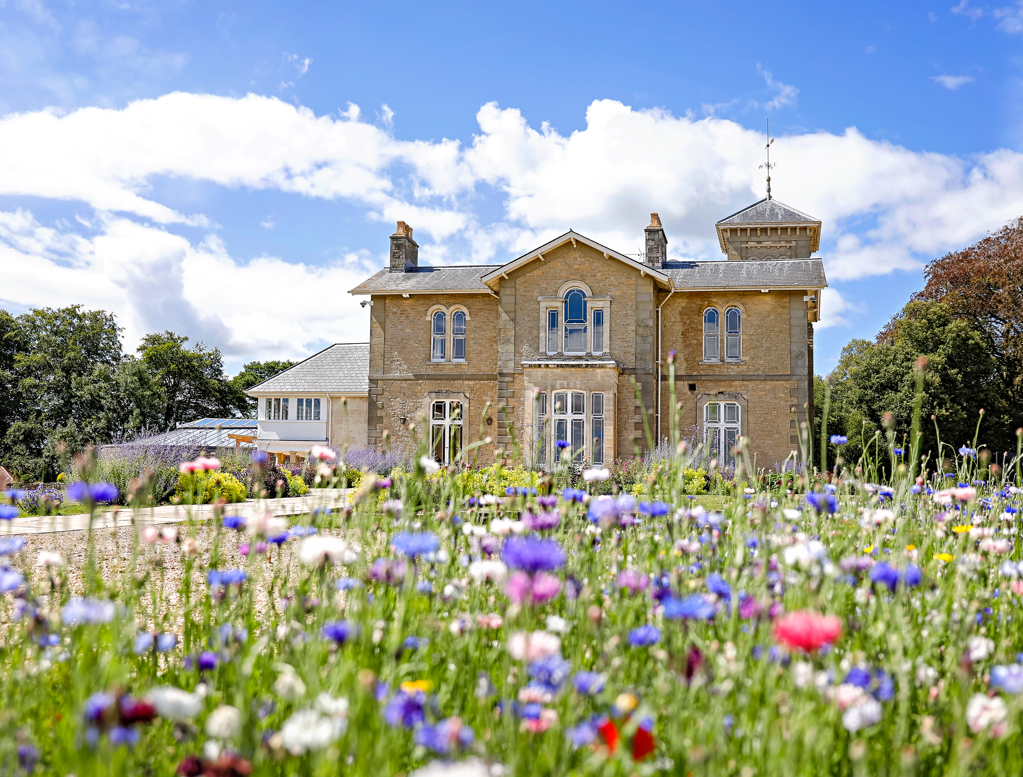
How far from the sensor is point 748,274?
19406mm

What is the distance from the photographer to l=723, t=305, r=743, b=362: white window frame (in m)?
19.1

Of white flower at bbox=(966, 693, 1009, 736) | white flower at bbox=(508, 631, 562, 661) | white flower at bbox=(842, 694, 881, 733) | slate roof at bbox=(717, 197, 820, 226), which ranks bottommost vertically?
white flower at bbox=(966, 693, 1009, 736)

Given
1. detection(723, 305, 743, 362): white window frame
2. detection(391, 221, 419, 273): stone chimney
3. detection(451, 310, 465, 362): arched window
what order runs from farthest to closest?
detection(391, 221, 419, 273): stone chimney, detection(451, 310, 465, 362): arched window, detection(723, 305, 743, 362): white window frame

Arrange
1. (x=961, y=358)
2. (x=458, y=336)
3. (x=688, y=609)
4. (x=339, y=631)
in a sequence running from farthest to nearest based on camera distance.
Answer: (x=961, y=358) < (x=458, y=336) < (x=339, y=631) < (x=688, y=609)

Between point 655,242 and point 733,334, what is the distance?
352 cm

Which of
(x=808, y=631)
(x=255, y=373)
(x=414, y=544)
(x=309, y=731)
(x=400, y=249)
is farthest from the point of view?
(x=255, y=373)

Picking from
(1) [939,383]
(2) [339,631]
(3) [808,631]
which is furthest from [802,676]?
(1) [939,383]

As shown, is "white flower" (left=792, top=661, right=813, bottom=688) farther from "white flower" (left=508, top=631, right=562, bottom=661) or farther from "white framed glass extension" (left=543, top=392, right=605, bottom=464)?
"white framed glass extension" (left=543, top=392, right=605, bottom=464)

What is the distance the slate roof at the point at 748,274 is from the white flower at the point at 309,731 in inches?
741

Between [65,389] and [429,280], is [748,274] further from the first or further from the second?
[65,389]

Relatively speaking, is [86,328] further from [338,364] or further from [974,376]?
[974,376]

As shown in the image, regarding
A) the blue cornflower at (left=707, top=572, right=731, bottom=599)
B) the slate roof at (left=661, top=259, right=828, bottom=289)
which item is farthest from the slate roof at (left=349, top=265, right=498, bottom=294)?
the blue cornflower at (left=707, top=572, right=731, bottom=599)

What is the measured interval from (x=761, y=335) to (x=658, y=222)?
443 cm

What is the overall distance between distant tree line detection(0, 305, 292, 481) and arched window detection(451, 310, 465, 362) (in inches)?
768
